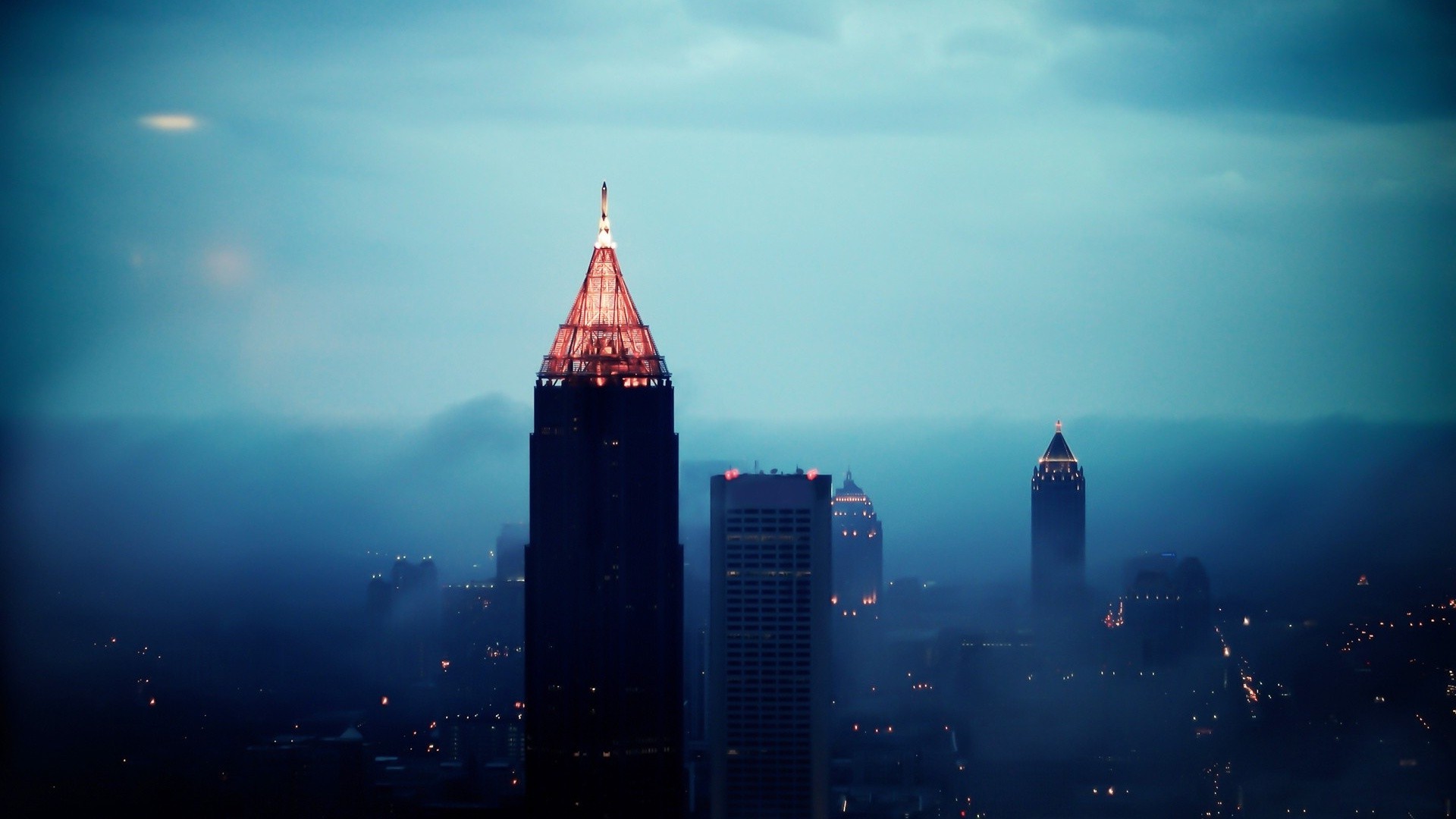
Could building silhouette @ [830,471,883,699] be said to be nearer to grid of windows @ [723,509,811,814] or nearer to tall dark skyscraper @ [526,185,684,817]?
grid of windows @ [723,509,811,814]

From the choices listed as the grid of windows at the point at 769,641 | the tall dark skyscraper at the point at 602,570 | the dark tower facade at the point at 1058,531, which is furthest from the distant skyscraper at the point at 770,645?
the dark tower facade at the point at 1058,531

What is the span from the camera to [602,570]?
8.10 m

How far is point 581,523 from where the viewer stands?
8.06 meters

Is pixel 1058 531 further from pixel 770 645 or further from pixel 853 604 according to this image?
pixel 770 645

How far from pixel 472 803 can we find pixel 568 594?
1.02 metres

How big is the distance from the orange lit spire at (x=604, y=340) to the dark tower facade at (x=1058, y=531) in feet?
6.29

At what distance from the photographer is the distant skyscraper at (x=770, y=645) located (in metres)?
9.00

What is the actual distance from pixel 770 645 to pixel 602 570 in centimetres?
191

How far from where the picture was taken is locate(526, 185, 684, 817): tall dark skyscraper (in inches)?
314

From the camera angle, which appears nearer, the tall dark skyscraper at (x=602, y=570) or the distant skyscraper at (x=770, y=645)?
the tall dark skyscraper at (x=602, y=570)

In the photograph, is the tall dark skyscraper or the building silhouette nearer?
the tall dark skyscraper

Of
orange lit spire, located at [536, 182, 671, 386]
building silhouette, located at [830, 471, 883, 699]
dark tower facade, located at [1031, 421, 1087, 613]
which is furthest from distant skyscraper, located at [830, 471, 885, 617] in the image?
orange lit spire, located at [536, 182, 671, 386]

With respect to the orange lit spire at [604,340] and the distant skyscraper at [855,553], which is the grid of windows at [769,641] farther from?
the orange lit spire at [604,340]

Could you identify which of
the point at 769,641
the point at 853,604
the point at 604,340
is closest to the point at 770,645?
the point at 769,641
